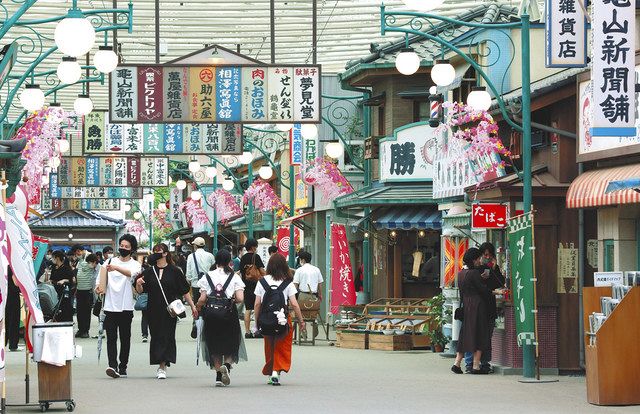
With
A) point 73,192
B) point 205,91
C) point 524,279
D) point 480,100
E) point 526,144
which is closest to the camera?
point 524,279

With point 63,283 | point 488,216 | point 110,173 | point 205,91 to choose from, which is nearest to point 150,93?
point 205,91

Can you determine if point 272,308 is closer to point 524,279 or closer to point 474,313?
Result: point 524,279

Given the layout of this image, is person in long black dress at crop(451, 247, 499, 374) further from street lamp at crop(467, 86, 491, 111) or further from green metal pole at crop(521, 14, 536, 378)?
street lamp at crop(467, 86, 491, 111)

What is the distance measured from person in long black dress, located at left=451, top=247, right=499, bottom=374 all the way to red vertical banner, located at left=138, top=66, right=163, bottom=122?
21.3ft

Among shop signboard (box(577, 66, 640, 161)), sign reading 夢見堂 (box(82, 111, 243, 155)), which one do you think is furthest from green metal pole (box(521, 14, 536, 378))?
sign reading 夢見堂 (box(82, 111, 243, 155))

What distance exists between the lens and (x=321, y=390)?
18.6 m

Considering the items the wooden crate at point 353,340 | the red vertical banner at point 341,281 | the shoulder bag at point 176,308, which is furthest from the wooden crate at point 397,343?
the shoulder bag at point 176,308

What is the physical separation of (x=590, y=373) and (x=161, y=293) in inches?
Result: 257

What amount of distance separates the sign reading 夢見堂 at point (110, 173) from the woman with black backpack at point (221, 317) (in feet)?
79.5

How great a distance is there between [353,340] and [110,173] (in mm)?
17143

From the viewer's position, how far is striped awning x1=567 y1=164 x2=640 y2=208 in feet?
Answer: 61.5

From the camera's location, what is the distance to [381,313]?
29016mm

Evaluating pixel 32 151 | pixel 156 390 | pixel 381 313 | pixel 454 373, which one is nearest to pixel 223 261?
pixel 156 390

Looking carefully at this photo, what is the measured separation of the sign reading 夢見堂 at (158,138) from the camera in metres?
33.6
